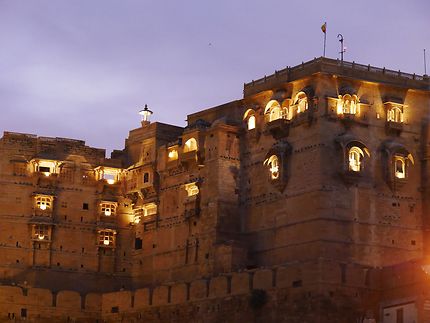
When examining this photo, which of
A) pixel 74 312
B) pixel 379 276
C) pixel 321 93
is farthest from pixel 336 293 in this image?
pixel 74 312

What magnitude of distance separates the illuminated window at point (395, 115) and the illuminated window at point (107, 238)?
22.7 meters

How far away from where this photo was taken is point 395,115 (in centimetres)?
7888

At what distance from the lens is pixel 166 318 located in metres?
78.7

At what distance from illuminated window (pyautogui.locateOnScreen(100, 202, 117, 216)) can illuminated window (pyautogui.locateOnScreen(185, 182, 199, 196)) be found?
8397 millimetres

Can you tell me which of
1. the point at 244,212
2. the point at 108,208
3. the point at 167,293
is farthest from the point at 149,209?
the point at 167,293

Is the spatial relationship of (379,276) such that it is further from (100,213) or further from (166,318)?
(100,213)

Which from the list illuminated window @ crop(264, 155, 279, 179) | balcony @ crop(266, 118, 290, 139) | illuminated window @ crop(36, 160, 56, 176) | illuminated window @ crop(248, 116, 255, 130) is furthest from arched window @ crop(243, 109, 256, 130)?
illuminated window @ crop(36, 160, 56, 176)

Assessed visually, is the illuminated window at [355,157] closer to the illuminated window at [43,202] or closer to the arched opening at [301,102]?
the arched opening at [301,102]

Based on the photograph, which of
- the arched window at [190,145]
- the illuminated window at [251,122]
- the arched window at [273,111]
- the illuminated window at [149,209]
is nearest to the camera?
the arched window at [273,111]

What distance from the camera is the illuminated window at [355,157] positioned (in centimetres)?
7594

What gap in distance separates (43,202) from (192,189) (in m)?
11.2

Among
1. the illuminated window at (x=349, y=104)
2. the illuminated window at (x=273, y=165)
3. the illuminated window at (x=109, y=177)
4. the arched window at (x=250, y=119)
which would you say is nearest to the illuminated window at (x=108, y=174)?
the illuminated window at (x=109, y=177)

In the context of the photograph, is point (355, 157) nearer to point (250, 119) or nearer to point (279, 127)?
point (279, 127)

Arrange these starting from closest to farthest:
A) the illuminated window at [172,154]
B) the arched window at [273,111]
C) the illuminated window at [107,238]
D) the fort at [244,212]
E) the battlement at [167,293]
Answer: the battlement at [167,293], the fort at [244,212], the arched window at [273,111], the illuminated window at [172,154], the illuminated window at [107,238]
